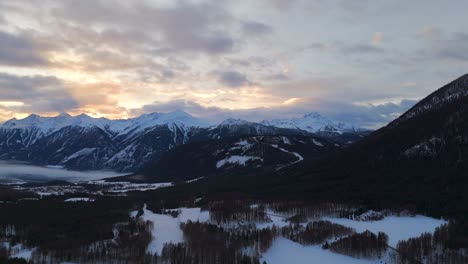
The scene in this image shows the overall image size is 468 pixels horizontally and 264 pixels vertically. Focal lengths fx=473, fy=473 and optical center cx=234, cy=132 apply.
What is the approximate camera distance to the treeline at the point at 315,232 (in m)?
63.2

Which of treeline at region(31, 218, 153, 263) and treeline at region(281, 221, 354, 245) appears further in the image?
treeline at region(281, 221, 354, 245)

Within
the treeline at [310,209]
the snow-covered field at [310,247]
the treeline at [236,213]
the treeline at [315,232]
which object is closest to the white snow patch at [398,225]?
the snow-covered field at [310,247]

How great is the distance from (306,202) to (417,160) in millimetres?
43282

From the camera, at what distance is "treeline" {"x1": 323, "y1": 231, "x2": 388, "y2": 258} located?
182 ft

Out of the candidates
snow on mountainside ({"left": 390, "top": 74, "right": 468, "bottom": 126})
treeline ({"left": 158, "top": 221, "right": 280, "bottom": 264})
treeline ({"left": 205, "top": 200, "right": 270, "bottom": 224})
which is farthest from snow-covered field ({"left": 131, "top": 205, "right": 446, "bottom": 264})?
snow on mountainside ({"left": 390, "top": 74, "right": 468, "bottom": 126})

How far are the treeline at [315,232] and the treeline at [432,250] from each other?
9544 mm

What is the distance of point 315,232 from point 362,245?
9.28m

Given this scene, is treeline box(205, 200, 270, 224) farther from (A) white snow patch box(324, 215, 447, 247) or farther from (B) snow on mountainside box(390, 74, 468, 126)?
(B) snow on mountainside box(390, 74, 468, 126)

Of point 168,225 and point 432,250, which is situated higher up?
point 432,250

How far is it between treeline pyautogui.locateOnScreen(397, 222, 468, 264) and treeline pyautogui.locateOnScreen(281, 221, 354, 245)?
31.3 ft

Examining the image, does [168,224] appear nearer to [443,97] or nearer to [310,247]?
[310,247]

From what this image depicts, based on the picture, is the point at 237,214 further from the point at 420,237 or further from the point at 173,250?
the point at 420,237

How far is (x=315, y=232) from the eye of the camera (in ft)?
214

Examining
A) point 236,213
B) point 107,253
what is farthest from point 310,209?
point 107,253
